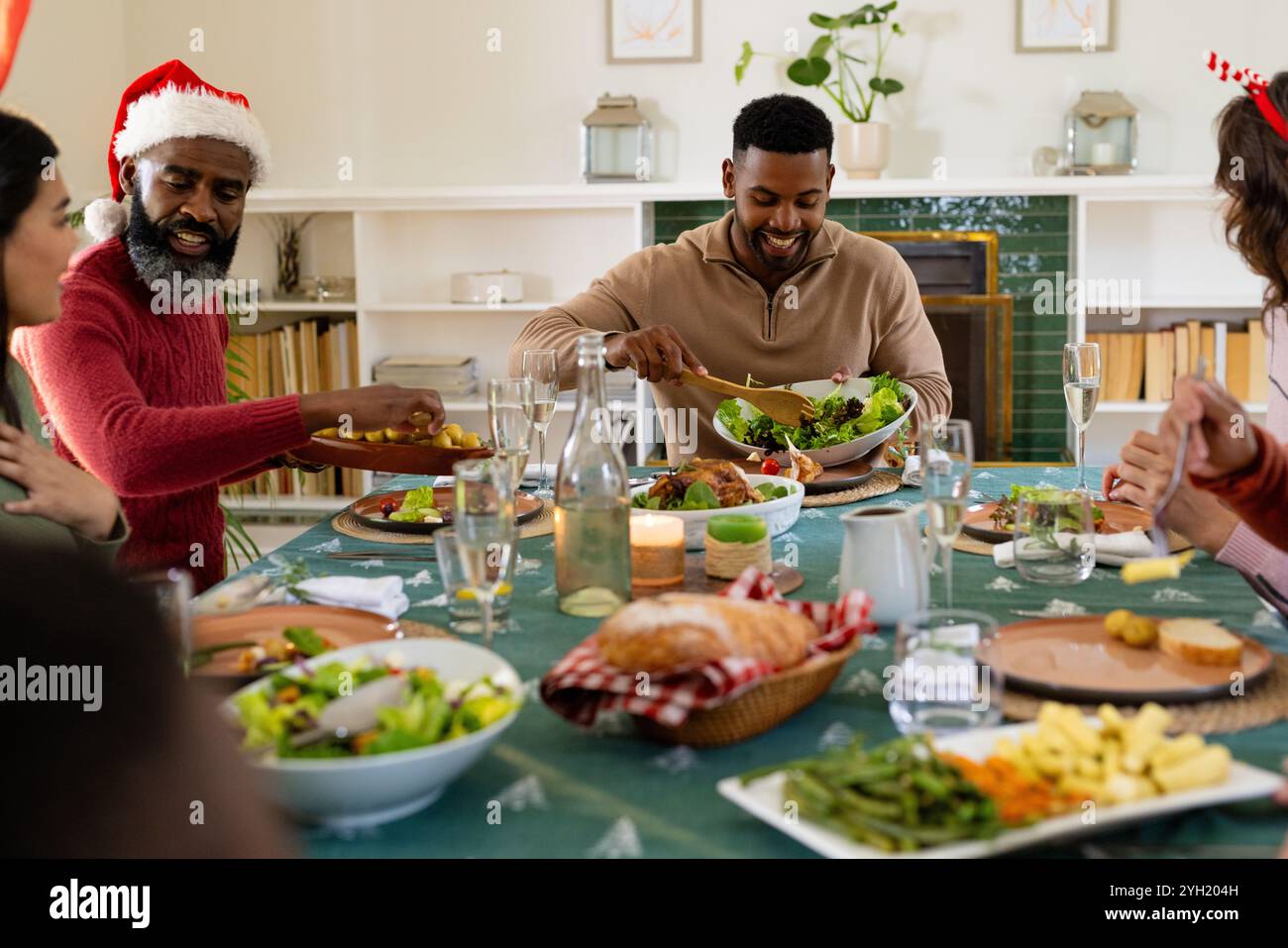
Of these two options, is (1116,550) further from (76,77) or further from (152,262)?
(76,77)

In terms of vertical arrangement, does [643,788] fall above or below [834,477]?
below

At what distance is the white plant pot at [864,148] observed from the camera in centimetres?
420

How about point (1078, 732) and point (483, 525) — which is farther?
point (483, 525)

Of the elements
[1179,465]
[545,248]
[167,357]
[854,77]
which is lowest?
[1179,465]

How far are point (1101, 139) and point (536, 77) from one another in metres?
1.92

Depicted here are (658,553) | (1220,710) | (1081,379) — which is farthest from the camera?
(1081,379)

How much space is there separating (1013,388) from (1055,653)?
10.7ft

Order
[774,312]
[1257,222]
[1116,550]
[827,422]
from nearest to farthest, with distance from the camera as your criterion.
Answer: [1116,550], [1257,222], [827,422], [774,312]

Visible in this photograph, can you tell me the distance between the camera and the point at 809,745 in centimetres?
111

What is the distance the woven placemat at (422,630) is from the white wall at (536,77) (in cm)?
329

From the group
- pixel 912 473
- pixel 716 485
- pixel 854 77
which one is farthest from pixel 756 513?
pixel 854 77

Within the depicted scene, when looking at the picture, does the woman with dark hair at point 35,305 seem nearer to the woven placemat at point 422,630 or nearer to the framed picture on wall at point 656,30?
the woven placemat at point 422,630

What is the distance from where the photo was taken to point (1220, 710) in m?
1.15

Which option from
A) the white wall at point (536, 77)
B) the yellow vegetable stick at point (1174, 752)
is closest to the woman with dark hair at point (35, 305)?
the yellow vegetable stick at point (1174, 752)
